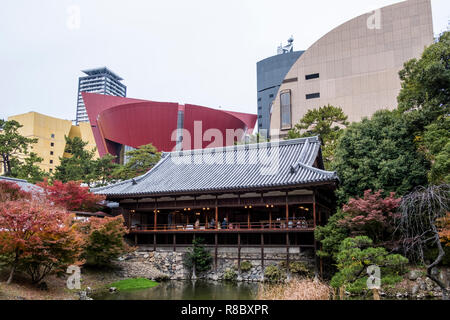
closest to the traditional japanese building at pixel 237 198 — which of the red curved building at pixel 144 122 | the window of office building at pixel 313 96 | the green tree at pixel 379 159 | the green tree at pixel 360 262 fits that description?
the green tree at pixel 379 159

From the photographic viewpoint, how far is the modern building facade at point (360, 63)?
35719 millimetres

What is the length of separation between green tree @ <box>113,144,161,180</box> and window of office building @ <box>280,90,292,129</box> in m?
15.2

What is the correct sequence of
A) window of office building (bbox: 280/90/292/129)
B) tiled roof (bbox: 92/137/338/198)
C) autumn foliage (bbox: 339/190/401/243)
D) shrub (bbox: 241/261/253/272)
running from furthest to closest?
1. window of office building (bbox: 280/90/292/129)
2. shrub (bbox: 241/261/253/272)
3. tiled roof (bbox: 92/137/338/198)
4. autumn foliage (bbox: 339/190/401/243)

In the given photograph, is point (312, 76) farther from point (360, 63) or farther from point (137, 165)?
point (137, 165)

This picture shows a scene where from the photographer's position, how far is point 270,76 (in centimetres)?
7412

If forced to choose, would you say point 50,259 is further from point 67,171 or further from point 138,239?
point 67,171

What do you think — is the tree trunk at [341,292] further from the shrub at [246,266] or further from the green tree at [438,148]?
the shrub at [246,266]

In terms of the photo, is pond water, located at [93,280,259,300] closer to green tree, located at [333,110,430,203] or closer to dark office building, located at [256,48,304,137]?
green tree, located at [333,110,430,203]

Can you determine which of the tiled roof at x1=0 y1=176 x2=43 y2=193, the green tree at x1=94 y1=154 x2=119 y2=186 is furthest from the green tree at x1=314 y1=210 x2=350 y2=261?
the green tree at x1=94 y1=154 x2=119 y2=186

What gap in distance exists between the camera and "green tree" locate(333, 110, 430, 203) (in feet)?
53.6

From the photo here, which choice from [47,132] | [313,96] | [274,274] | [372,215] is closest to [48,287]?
[274,274]

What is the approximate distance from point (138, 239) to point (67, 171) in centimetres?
1192

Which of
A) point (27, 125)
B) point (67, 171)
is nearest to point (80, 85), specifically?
point (27, 125)
